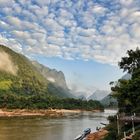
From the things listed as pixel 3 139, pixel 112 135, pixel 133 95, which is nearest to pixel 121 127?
pixel 112 135

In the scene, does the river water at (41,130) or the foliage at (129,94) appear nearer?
the foliage at (129,94)

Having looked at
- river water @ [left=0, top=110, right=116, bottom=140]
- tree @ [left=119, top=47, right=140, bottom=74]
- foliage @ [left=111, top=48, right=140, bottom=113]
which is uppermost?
tree @ [left=119, top=47, right=140, bottom=74]

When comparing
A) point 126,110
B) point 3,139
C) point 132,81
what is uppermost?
point 132,81

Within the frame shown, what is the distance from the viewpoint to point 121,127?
5544cm

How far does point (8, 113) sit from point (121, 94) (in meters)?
137

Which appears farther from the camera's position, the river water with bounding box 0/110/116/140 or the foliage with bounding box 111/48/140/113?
the river water with bounding box 0/110/116/140

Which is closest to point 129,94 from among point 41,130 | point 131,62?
point 131,62

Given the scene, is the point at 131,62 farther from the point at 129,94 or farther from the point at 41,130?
the point at 41,130

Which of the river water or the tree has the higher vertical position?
the tree

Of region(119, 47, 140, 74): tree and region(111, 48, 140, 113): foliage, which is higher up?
region(119, 47, 140, 74): tree

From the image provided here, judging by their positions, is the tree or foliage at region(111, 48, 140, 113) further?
the tree

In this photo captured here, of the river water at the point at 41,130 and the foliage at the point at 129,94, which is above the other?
the foliage at the point at 129,94

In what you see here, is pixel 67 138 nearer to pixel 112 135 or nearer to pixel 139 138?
pixel 112 135

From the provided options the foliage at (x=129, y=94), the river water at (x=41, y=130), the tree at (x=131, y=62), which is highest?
the tree at (x=131, y=62)
